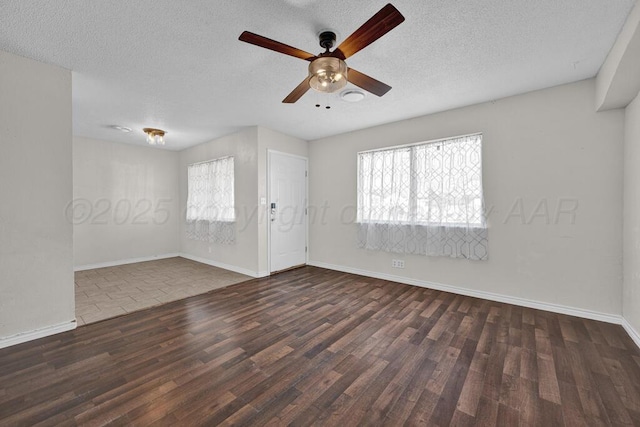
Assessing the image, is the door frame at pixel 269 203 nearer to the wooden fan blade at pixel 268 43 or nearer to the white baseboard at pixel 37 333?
the white baseboard at pixel 37 333

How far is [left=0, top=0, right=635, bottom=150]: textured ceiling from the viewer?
1.79m

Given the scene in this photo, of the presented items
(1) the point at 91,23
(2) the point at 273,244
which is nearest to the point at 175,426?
(1) the point at 91,23

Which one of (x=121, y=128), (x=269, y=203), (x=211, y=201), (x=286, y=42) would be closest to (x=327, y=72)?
(x=286, y=42)

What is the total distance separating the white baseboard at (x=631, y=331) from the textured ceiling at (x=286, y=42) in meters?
2.44

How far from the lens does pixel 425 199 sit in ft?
12.2

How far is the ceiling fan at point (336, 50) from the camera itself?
1.48 metres

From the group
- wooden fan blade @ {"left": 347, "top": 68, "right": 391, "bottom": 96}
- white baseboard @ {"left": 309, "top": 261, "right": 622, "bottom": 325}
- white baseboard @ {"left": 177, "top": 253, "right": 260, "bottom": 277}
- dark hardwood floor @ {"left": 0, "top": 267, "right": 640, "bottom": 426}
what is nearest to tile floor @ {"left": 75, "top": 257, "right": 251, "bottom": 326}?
white baseboard @ {"left": 177, "top": 253, "right": 260, "bottom": 277}

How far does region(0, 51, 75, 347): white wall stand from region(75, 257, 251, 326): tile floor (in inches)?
16.7

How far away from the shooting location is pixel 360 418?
1486 millimetres

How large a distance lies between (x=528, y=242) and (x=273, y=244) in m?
3.62

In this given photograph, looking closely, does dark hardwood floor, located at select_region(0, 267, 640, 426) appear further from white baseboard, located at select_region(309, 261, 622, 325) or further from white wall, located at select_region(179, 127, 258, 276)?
white wall, located at select_region(179, 127, 258, 276)

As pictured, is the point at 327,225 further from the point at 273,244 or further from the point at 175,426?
→ the point at 175,426

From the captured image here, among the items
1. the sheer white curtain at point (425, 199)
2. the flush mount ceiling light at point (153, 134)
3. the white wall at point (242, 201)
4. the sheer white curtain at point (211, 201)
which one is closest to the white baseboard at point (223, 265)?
the white wall at point (242, 201)

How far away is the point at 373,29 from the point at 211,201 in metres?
4.56
